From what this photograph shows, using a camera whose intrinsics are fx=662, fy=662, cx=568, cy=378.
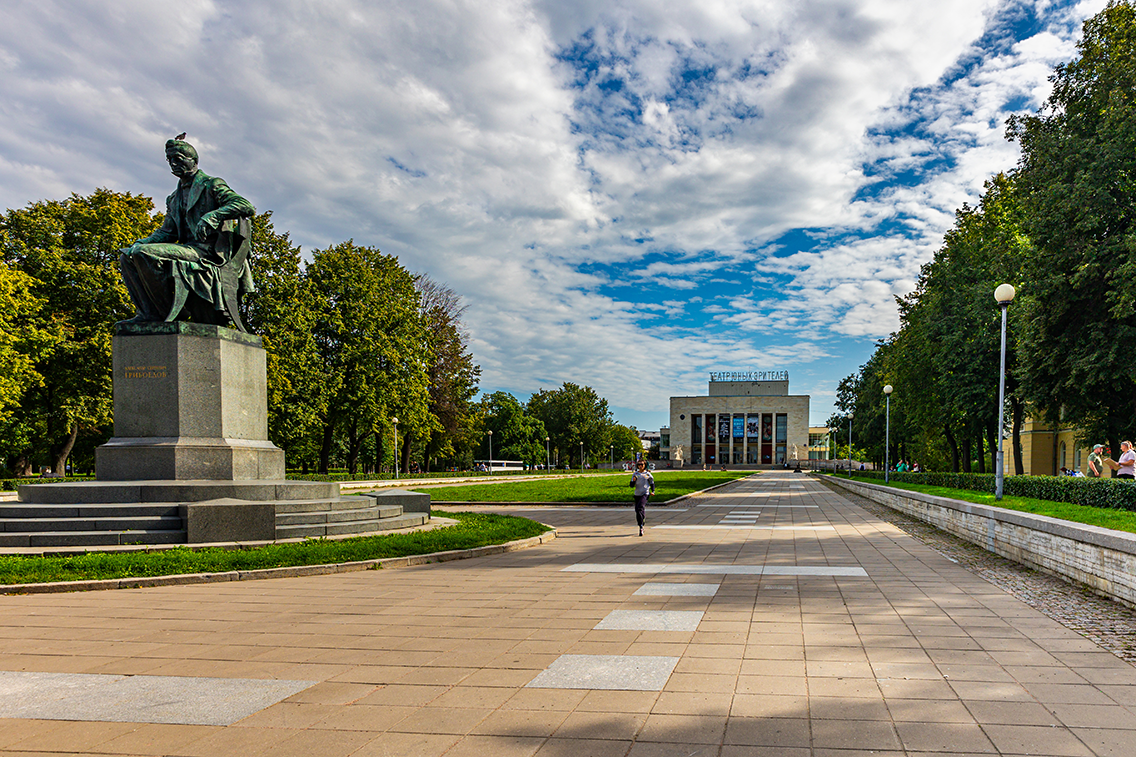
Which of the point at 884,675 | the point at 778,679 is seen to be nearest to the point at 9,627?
the point at 778,679

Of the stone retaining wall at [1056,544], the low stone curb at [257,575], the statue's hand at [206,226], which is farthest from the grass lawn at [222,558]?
the stone retaining wall at [1056,544]

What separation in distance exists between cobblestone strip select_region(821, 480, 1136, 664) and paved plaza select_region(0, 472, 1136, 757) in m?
0.26

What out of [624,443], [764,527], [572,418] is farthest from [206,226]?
[624,443]

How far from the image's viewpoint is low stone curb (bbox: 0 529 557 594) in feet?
25.1

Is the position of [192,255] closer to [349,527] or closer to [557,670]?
[349,527]

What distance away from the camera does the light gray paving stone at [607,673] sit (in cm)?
451

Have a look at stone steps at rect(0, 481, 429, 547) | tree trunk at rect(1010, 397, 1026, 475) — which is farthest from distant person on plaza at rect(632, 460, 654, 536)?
tree trunk at rect(1010, 397, 1026, 475)

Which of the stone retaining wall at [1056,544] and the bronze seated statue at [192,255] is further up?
the bronze seated statue at [192,255]

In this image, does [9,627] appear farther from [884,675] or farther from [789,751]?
[884,675]

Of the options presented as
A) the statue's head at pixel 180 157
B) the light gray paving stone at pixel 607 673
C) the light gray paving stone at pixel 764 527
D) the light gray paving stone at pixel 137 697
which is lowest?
the light gray paving stone at pixel 764 527

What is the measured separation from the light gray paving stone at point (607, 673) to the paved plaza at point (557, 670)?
0.02 m

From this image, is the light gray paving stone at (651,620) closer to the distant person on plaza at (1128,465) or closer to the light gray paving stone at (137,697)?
the light gray paving stone at (137,697)

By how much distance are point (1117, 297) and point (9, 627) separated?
25580mm

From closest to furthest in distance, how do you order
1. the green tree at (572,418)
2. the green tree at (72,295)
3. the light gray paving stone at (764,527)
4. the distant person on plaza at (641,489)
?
the distant person on plaza at (641,489) < the light gray paving stone at (764,527) < the green tree at (72,295) < the green tree at (572,418)
